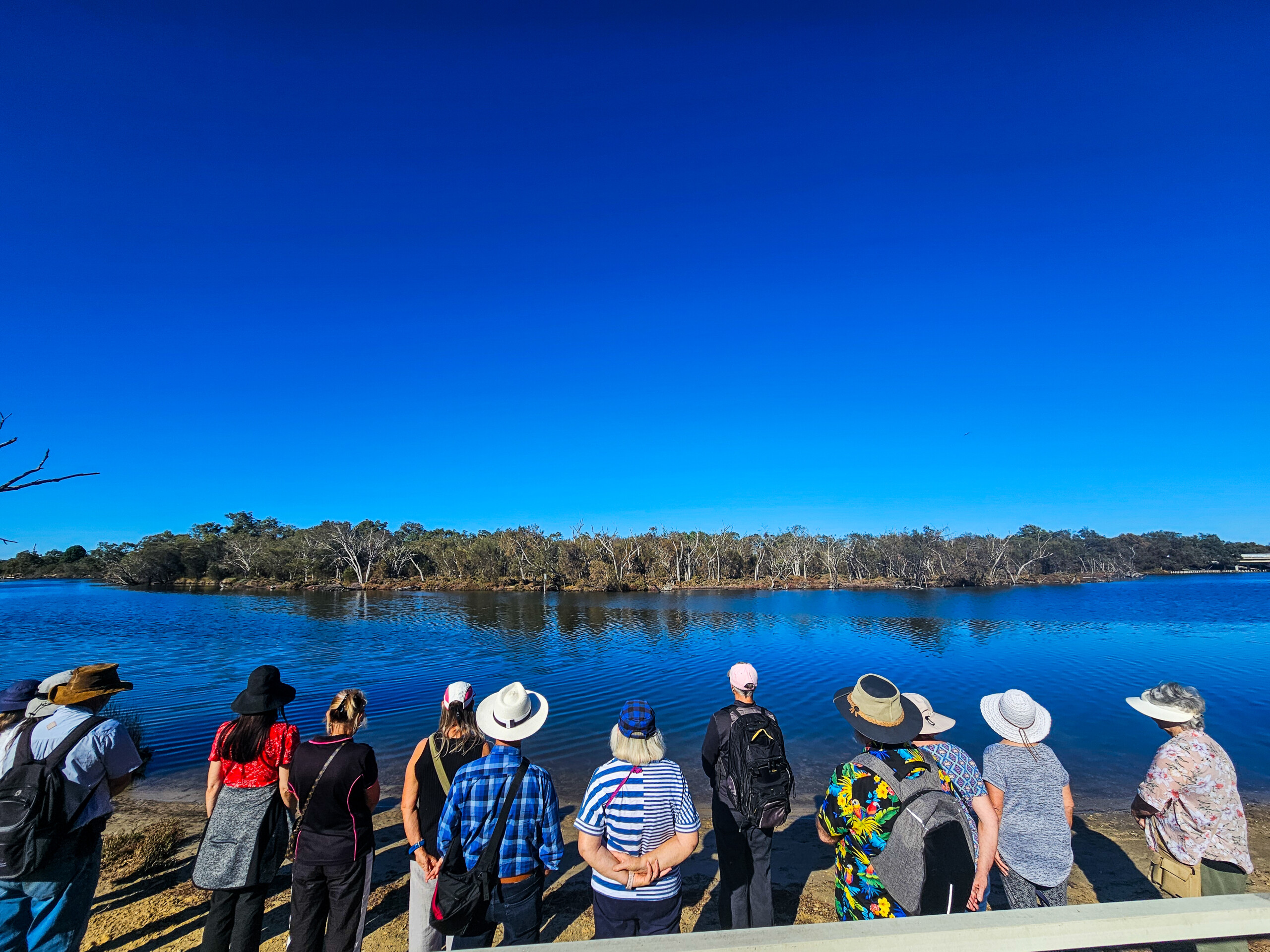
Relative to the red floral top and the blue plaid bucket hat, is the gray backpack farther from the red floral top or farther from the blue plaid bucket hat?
the red floral top

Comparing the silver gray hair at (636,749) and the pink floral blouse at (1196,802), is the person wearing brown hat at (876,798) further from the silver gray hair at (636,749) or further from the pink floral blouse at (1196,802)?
the pink floral blouse at (1196,802)

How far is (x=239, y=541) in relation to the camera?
77.4 metres

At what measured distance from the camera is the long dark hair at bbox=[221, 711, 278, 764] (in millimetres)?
3625

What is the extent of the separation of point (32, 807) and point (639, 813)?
2.92 metres

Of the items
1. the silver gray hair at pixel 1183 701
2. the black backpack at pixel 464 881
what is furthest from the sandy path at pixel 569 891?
the silver gray hair at pixel 1183 701

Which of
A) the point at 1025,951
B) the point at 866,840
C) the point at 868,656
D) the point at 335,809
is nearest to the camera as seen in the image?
the point at 1025,951

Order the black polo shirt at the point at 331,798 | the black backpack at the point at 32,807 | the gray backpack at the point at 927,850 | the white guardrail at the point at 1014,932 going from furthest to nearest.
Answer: the black polo shirt at the point at 331,798 → the black backpack at the point at 32,807 → the gray backpack at the point at 927,850 → the white guardrail at the point at 1014,932

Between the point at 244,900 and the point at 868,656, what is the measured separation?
63.3 feet

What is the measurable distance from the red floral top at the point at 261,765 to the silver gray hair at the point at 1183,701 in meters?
5.21

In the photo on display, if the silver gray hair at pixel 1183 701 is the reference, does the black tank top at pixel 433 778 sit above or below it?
below

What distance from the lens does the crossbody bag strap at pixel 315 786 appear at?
11.2 ft

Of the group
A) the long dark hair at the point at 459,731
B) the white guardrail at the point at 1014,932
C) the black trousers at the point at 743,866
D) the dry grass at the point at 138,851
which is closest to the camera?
the white guardrail at the point at 1014,932

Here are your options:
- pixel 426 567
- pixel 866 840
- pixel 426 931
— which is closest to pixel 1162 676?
pixel 866 840

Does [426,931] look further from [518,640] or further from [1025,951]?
[518,640]
